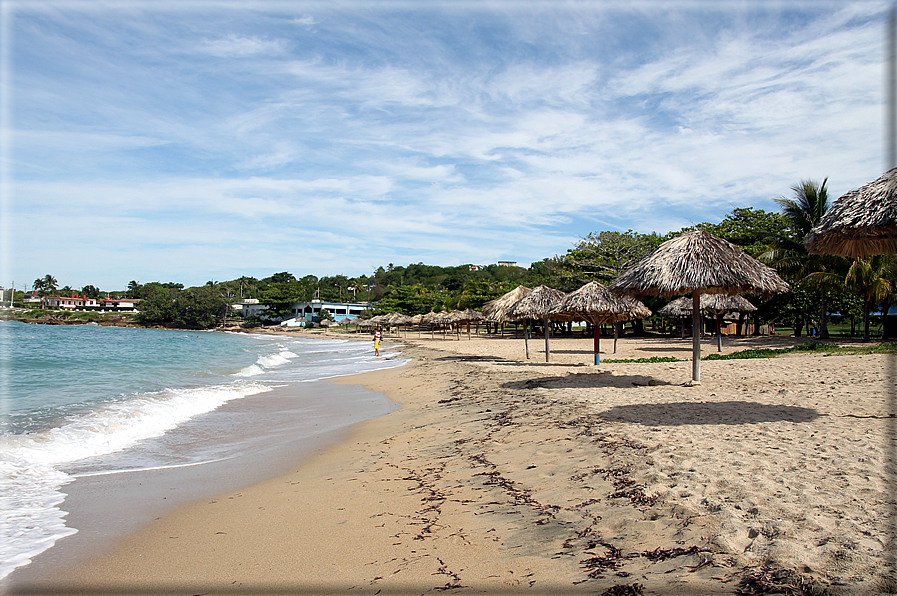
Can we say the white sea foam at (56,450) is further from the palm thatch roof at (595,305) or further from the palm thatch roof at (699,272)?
the palm thatch roof at (595,305)

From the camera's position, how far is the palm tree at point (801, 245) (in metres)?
21.4

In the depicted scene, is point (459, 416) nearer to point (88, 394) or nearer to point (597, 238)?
point (88, 394)

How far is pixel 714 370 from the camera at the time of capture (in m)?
11.6

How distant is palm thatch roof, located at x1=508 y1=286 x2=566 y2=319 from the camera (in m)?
15.6

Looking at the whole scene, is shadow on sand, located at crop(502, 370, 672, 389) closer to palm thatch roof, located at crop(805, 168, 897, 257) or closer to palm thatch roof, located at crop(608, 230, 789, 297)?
palm thatch roof, located at crop(608, 230, 789, 297)

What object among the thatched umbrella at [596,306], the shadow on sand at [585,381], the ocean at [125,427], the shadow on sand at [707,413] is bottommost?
the ocean at [125,427]

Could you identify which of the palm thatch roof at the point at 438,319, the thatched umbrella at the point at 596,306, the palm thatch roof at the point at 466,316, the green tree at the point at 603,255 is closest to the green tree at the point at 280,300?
the palm thatch roof at the point at 438,319

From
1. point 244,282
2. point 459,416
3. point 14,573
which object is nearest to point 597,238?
point 459,416

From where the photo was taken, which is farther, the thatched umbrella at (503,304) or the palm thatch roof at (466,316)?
the palm thatch roof at (466,316)

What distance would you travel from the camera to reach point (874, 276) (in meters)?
18.7

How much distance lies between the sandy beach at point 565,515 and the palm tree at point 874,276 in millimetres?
14793

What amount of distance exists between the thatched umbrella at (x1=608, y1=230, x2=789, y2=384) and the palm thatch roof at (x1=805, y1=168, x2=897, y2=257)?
7.31 ft

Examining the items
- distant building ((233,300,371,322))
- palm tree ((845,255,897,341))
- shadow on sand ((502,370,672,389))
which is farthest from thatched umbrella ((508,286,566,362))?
distant building ((233,300,371,322))

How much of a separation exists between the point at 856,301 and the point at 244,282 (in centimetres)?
11124
